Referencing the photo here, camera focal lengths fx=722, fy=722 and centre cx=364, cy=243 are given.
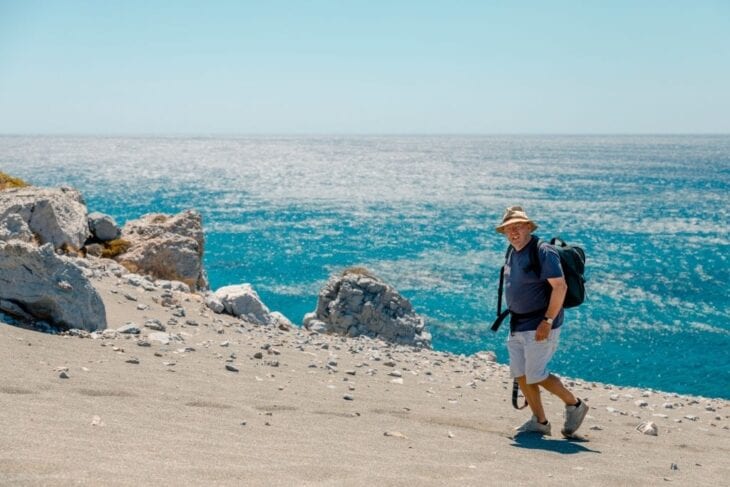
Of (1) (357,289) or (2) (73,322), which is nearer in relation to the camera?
(2) (73,322)

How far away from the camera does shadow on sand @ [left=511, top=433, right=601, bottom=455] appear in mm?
7695

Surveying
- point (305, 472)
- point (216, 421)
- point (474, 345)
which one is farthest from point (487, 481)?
point (474, 345)

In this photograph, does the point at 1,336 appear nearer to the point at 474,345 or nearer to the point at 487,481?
the point at 487,481

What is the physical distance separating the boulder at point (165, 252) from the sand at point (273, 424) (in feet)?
16.6

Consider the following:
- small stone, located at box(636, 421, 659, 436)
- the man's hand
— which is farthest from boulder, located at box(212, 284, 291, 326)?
the man's hand

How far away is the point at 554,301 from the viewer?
25.6 feet

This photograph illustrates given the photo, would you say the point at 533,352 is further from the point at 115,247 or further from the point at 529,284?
the point at 115,247

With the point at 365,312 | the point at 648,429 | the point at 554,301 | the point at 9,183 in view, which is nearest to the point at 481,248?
the point at 365,312

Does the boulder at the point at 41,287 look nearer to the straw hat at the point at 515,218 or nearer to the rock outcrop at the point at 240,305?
the rock outcrop at the point at 240,305

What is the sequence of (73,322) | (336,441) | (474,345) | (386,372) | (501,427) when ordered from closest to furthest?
(336,441) → (501,427) → (73,322) → (386,372) → (474,345)

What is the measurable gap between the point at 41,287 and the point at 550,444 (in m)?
6.98

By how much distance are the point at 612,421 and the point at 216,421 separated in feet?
19.9

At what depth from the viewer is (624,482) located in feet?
21.3

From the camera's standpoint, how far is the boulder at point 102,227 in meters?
18.5
